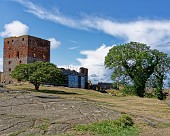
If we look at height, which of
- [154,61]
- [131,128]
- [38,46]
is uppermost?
[38,46]

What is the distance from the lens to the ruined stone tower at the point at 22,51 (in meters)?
66.4

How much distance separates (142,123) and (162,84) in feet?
128

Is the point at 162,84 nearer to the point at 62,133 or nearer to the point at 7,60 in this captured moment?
the point at 7,60

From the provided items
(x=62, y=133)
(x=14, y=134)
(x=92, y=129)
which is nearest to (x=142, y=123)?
(x=92, y=129)

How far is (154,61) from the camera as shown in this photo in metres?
50.5

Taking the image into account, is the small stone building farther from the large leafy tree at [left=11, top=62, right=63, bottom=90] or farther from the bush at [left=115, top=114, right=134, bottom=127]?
the bush at [left=115, top=114, right=134, bottom=127]

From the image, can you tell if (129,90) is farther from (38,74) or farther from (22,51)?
(22,51)

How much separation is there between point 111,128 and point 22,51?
188 feet

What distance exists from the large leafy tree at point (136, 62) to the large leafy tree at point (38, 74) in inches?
373

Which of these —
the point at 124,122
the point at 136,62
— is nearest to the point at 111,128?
the point at 124,122

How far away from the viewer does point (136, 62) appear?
49.2 m

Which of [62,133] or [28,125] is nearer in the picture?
[62,133]

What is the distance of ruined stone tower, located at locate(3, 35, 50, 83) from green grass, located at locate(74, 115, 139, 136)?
55.1 meters

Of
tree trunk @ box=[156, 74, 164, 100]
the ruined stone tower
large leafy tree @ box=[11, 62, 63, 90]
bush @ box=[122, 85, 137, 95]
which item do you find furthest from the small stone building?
tree trunk @ box=[156, 74, 164, 100]
